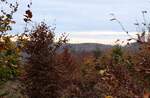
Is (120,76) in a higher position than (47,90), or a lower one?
higher

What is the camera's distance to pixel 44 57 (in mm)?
17609

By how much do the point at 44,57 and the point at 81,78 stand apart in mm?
12582

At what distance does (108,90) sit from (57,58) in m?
9.51

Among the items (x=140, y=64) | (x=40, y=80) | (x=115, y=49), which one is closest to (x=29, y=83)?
(x=40, y=80)

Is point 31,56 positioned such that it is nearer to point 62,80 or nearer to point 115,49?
point 62,80

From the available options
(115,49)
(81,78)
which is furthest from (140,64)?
(115,49)

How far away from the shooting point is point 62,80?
58.4 feet

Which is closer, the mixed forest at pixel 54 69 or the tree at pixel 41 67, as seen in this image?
the mixed forest at pixel 54 69

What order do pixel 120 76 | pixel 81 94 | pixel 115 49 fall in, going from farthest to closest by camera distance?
pixel 115 49
pixel 81 94
pixel 120 76

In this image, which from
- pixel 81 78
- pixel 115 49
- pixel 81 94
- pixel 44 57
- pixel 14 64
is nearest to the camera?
pixel 14 64

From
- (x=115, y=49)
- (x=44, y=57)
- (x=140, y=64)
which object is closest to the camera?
(x=140, y=64)

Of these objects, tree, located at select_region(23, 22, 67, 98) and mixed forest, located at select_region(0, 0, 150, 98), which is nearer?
mixed forest, located at select_region(0, 0, 150, 98)

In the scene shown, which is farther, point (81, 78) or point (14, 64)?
point (81, 78)

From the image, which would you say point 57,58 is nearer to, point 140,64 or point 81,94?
point 81,94
